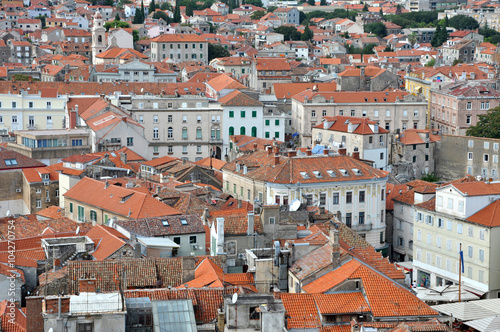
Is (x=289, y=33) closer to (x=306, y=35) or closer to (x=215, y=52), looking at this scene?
(x=306, y=35)

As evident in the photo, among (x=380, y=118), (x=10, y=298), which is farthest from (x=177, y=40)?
(x=10, y=298)

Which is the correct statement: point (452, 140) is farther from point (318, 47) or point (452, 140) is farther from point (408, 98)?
point (318, 47)

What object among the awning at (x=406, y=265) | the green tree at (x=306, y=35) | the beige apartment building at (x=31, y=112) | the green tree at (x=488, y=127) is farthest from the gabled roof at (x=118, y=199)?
the green tree at (x=306, y=35)

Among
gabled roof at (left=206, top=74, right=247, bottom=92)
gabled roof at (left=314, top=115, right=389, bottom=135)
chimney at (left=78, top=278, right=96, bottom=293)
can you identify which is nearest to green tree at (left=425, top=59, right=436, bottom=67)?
gabled roof at (left=206, top=74, right=247, bottom=92)

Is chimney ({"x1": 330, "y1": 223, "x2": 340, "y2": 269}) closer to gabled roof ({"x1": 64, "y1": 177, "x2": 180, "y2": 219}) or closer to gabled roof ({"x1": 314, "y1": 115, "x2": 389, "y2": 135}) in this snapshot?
gabled roof ({"x1": 64, "y1": 177, "x2": 180, "y2": 219})

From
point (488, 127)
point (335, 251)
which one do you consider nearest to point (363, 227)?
point (335, 251)

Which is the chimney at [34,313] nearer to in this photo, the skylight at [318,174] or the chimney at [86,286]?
the chimney at [86,286]
